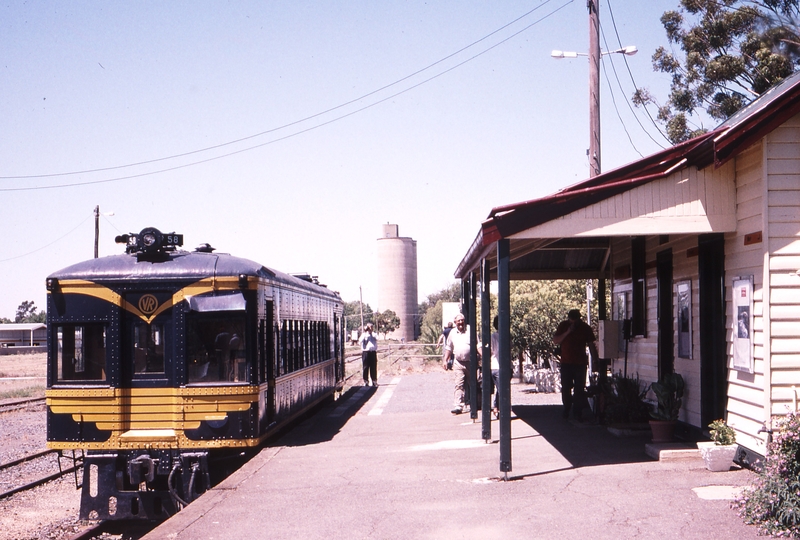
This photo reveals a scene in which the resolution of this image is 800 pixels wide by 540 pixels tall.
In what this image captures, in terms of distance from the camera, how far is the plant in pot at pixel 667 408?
951 centimetres

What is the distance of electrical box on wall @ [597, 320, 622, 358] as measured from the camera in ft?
42.7

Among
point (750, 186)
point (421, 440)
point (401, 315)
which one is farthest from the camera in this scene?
point (401, 315)

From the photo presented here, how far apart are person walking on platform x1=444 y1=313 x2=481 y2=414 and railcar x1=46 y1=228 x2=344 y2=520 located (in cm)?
461

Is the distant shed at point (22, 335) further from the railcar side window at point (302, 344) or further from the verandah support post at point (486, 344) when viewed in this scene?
the verandah support post at point (486, 344)

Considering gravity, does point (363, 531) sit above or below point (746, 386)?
below

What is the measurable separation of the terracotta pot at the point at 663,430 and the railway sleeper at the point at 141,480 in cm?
509

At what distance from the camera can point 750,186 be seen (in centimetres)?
833

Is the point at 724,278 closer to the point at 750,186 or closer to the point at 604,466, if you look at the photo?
the point at 750,186

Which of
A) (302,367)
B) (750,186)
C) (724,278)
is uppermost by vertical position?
(750,186)

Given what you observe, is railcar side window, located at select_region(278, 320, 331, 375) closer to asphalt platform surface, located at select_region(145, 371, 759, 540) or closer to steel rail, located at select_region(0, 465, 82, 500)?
asphalt platform surface, located at select_region(145, 371, 759, 540)

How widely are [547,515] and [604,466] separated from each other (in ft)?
7.01

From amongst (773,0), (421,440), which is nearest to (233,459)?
(421,440)

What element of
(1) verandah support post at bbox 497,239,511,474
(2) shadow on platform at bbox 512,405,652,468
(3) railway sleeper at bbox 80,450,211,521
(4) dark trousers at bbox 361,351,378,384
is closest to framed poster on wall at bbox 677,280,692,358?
(2) shadow on platform at bbox 512,405,652,468

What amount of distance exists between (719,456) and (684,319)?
7.70 ft
